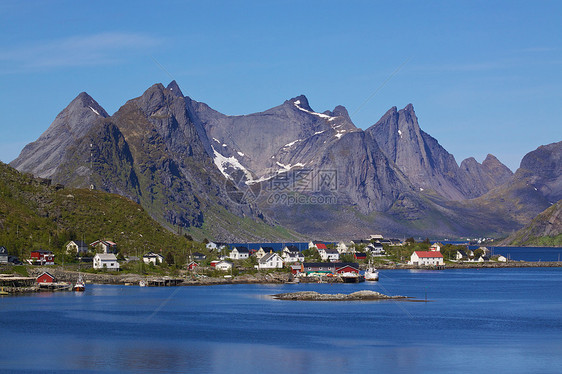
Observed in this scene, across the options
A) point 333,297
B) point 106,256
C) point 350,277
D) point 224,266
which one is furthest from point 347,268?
point 106,256

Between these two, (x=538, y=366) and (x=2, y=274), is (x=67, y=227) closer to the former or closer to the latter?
(x=2, y=274)

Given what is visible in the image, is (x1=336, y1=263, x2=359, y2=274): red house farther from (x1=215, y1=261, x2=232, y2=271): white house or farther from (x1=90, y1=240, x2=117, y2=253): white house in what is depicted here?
(x1=90, y1=240, x2=117, y2=253): white house

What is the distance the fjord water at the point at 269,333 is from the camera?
67.1m

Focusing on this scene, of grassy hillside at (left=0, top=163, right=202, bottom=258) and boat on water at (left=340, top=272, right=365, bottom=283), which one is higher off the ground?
grassy hillside at (left=0, top=163, right=202, bottom=258)

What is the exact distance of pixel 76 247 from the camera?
523ft

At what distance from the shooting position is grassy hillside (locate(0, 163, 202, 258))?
158 m

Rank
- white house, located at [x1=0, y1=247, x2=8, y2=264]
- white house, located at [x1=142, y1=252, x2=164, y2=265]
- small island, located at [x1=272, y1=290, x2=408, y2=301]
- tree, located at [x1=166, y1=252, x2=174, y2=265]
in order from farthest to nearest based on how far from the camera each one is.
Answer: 1. tree, located at [x1=166, y1=252, x2=174, y2=265]
2. white house, located at [x1=142, y1=252, x2=164, y2=265]
3. white house, located at [x1=0, y1=247, x2=8, y2=264]
4. small island, located at [x1=272, y1=290, x2=408, y2=301]

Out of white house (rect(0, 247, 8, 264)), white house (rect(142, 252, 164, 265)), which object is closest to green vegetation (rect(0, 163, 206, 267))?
white house (rect(142, 252, 164, 265))

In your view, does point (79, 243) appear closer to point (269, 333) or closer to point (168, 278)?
point (168, 278)

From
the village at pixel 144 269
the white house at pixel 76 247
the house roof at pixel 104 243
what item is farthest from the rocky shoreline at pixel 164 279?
the house roof at pixel 104 243

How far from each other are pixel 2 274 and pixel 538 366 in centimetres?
9797

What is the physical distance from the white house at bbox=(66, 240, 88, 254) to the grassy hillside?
1.88 metres

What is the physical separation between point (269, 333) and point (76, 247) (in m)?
84.8

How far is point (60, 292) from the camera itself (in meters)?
130
